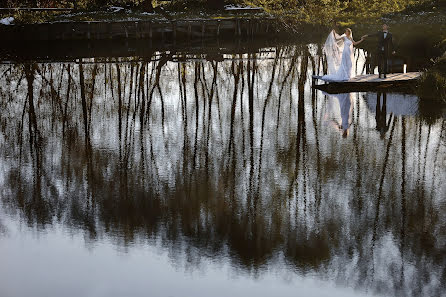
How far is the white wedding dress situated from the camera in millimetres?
25406

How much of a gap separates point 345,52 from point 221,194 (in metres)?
13.3

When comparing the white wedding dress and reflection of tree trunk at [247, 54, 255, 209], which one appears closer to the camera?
reflection of tree trunk at [247, 54, 255, 209]

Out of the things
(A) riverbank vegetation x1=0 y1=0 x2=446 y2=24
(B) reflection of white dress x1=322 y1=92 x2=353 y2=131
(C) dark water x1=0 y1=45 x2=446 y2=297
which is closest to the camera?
(C) dark water x1=0 y1=45 x2=446 y2=297

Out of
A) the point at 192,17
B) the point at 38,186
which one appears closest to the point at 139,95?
the point at 38,186

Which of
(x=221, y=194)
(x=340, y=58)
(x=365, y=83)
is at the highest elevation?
A: (x=340, y=58)

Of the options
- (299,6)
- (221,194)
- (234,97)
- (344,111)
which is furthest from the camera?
(299,6)

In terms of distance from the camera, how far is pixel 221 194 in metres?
13.7

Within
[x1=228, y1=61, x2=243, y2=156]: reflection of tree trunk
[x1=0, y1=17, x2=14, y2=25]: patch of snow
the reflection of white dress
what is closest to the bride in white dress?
the reflection of white dress

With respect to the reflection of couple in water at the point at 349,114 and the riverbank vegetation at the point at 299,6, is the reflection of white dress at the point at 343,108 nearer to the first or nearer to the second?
the reflection of couple in water at the point at 349,114

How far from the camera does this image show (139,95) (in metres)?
24.8

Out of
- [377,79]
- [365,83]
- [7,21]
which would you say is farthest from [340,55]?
[7,21]

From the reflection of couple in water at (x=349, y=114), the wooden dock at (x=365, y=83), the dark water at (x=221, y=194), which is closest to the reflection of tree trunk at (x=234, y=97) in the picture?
A: the dark water at (x=221, y=194)

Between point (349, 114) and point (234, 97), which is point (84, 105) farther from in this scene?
point (349, 114)

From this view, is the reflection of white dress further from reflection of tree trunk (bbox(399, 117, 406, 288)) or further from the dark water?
reflection of tree trunk (bbox(399, 117, 406, 288))
